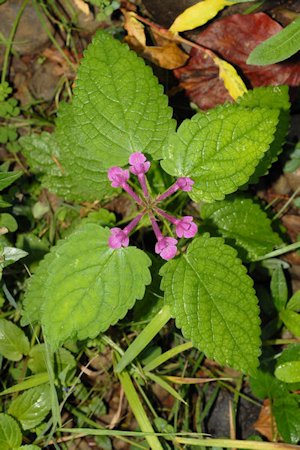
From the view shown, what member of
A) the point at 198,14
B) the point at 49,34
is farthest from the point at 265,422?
the point at 49,34

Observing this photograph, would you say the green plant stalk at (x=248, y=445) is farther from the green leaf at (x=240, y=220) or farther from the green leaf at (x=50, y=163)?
the green leaf at (x=50, y=163)

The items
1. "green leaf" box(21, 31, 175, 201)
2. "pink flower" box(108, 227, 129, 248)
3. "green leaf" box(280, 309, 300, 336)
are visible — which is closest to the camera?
"pink flower" box(108, 227, 129, 248)

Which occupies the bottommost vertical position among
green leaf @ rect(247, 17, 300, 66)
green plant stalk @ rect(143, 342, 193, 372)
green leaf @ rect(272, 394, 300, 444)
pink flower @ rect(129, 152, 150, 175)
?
green leaf @ rect(272, 394, 300, 444)

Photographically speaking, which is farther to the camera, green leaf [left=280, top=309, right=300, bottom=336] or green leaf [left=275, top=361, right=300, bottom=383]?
green leaf [left=280, top=309, right=300, bottom=336]

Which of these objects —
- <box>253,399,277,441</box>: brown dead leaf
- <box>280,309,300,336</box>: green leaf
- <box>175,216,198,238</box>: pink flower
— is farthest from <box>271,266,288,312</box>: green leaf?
<box>175,216,198,238</box>: pink flower

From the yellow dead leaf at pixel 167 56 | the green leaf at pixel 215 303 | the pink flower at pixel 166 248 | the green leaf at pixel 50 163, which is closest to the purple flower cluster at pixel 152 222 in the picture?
the pink flower at pixel 166 248

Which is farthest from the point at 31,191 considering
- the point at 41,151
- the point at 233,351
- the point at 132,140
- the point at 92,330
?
the point at 233,351

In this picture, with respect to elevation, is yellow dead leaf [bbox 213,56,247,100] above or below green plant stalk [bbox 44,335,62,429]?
above

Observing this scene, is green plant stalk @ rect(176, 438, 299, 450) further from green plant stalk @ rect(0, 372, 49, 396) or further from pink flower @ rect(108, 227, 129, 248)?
pink flower @ rect(108, 227, 129, 248)
